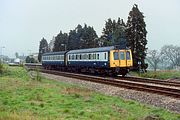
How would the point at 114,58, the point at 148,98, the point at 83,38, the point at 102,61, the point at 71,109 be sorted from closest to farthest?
1. the point at 71,109
2. the point at 148,98
3. the point at 114,58
4. the point at 102,61
5. the point at 83,38

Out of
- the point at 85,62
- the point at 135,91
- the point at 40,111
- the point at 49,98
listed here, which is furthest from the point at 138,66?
the point at 40,111

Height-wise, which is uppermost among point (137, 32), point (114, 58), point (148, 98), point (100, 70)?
point (137, 32)

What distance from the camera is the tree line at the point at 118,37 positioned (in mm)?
46125

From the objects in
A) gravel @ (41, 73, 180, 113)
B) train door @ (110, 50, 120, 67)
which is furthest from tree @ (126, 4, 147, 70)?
gravel @ (41, 73, 180, 113)

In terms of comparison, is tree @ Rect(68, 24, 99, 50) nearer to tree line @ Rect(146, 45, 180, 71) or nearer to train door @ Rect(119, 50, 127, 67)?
tree line @ Rect(146, 45, 180, 71)

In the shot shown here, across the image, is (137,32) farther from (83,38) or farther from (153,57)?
(153,57)

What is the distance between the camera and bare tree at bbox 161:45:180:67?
10154 cm

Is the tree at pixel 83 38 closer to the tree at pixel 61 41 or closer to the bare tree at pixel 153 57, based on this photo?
the tree at pixel 61 41

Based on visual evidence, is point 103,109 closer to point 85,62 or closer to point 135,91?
point 135,91

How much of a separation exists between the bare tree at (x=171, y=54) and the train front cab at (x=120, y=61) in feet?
225

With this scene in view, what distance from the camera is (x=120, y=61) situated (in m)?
32.5

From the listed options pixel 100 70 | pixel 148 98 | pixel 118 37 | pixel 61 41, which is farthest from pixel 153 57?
pixel 148 98

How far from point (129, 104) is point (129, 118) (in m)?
3.58

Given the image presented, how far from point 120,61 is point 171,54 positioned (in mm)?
75279
